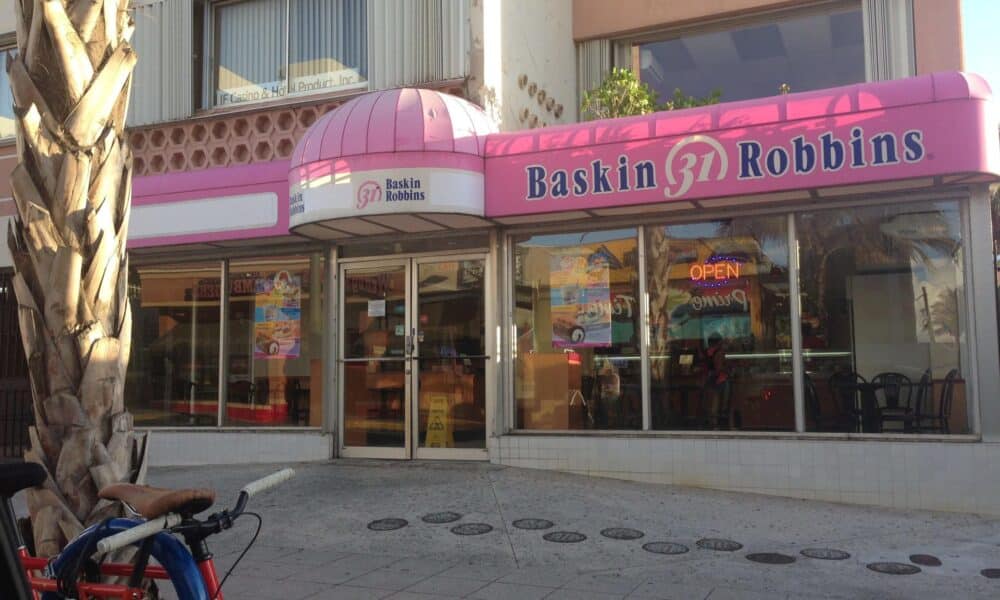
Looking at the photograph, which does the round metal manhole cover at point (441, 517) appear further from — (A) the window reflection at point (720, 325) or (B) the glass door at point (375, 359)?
(A) the window reflection at point (720, 325)

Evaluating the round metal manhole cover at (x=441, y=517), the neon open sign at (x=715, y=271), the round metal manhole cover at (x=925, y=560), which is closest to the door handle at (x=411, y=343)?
the round metal manhole cover at (x=441, y=517)

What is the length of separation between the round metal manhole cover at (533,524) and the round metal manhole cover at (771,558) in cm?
172

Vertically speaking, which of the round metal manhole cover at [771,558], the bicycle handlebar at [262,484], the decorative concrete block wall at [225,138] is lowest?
the round metal manhole cover at [771,558]

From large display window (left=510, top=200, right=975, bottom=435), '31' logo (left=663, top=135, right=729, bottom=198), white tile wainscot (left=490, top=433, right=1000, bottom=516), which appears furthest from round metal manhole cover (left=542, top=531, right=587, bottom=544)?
'31' logo (left=663, top=135, right=729, bottom=198)

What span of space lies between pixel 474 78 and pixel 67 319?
22.0 feet

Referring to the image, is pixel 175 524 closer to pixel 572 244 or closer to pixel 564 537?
pixel 564 537

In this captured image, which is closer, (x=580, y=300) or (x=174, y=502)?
(x=174, y=502)

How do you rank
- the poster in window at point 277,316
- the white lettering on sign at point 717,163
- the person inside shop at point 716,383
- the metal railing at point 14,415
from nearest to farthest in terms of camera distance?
the white lettering on sign at point 717,163, the person inside shop at point 716,383, the poster in window at point 277,316, the metal railing at point 14,415

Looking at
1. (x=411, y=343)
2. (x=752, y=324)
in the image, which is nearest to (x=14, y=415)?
(x=411, y=343)

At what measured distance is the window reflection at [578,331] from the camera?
920 centimetres

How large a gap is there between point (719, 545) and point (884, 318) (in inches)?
128

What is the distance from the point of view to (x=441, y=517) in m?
7.49

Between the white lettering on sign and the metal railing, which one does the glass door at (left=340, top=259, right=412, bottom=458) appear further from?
the metal railing

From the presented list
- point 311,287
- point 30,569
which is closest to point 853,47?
point 311,287
